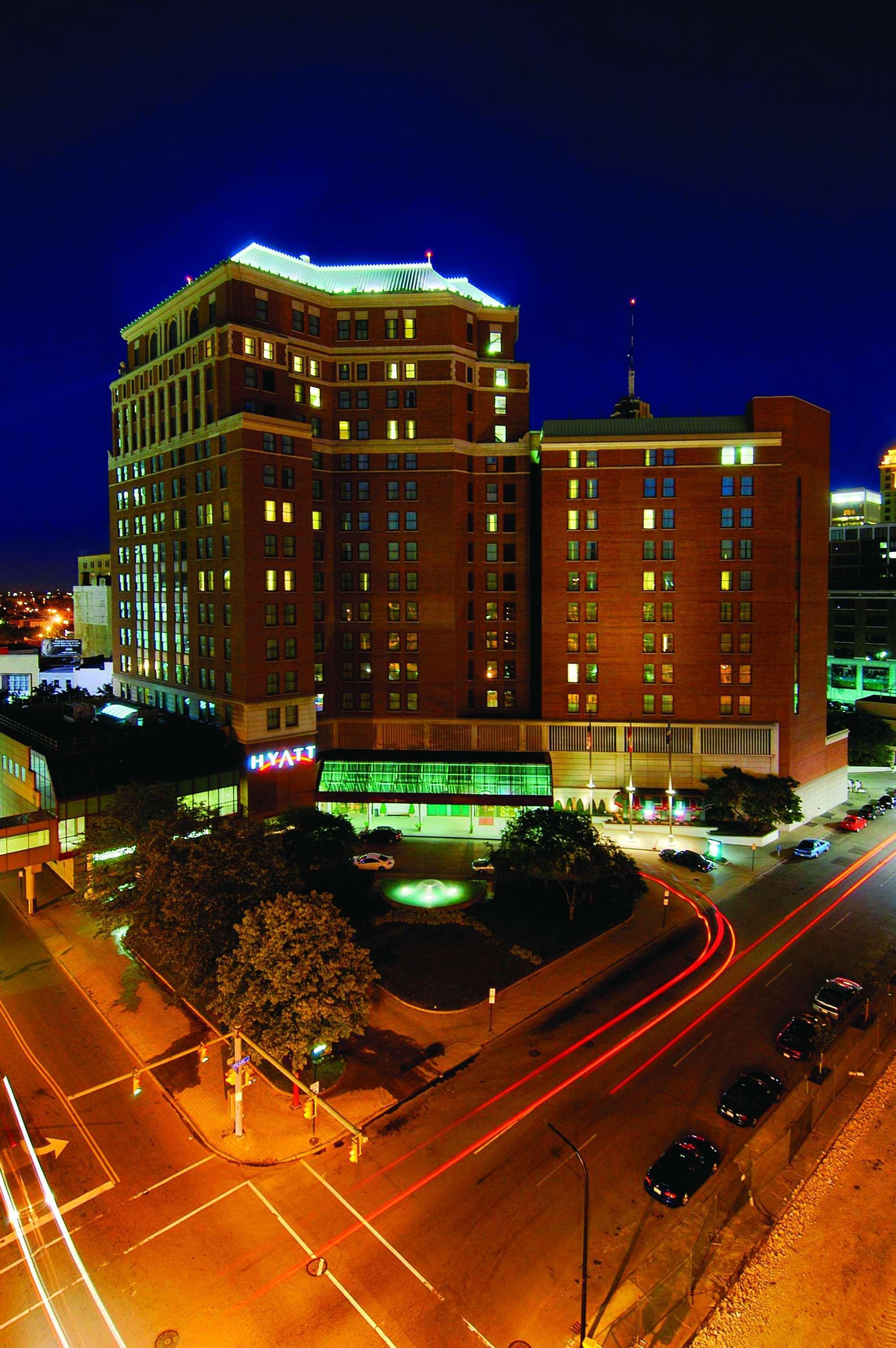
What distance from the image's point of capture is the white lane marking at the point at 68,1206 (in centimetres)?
2333

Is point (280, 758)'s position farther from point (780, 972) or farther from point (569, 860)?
point (780, 972)

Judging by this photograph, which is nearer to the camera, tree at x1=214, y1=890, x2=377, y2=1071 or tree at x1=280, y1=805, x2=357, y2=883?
tree at x1=214, y1=890, x2=377, y2=1071

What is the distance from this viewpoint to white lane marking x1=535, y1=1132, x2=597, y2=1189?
83.6 feet

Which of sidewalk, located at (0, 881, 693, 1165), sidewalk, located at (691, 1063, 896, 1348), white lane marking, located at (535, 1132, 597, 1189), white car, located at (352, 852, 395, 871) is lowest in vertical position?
sidewalk, located at (691, 1063, 896, 1348)

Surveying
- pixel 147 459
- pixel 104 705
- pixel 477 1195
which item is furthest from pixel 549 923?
pixel 147 459

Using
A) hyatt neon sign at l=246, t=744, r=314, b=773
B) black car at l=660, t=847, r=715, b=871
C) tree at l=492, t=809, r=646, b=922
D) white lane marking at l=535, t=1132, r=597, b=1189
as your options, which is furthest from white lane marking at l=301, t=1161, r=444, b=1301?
black car at l=660, t=847, r=715, b=871

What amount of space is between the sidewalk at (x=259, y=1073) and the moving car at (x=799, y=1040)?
32.9 feet

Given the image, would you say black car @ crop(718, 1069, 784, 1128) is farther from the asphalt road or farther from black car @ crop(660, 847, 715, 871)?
black car @ crop(660, 847, 715, 871)

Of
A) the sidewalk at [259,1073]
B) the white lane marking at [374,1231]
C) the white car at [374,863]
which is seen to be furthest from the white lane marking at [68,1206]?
the white car at [374,863]

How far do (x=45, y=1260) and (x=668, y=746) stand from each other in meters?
57.2

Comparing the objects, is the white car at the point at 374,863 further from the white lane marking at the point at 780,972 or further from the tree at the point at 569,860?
the white lane marking at the point at 780,972

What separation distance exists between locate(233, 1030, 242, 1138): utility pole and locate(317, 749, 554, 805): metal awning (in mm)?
38105

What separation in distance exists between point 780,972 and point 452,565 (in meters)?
44.9

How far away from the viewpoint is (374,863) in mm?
56656
